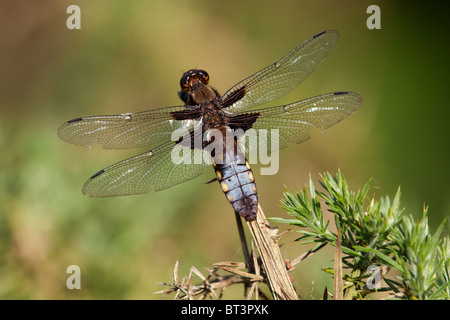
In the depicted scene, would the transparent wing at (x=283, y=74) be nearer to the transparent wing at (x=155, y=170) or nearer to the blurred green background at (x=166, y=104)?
the transparent wing at (x=155, y=170)

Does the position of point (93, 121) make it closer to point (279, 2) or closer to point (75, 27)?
point (75, 27)

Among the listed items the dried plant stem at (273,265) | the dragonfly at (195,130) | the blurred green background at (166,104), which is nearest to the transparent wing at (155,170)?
the dragonfly at (195,130)

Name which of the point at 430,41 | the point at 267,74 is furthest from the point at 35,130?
the point at 430,41

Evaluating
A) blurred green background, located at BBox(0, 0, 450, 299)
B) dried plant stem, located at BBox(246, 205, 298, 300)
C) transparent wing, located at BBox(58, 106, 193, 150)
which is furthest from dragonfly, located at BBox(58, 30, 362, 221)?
dried plant stem, located at BBox(246, 205, 298, 300)

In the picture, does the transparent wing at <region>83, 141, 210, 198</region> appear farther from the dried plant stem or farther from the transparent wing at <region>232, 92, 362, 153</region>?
the dried plant stem

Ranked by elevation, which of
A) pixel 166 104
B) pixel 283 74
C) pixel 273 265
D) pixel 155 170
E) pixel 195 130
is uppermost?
pixel 166 104

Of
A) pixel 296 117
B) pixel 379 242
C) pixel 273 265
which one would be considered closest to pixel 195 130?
pixel 296 117

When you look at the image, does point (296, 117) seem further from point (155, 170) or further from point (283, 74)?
point (155, 170)
